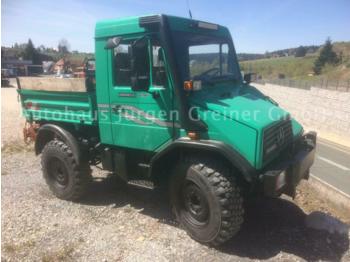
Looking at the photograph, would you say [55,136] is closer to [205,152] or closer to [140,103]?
[140,103]

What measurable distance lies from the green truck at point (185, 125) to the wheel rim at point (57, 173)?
0.84 ft

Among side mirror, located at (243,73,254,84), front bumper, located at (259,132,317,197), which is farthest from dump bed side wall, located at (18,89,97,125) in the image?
front bumper, located at (259,132,317,197)

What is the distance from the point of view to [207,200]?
4203 millimetres

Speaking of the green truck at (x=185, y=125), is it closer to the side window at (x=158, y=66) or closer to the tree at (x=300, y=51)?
the side window at (x=158, y=66)

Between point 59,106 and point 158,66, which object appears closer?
point 158,66

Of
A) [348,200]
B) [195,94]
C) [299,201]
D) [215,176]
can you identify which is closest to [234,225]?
[215,176]

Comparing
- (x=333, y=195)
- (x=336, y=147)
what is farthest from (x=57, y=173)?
(x=336, y=147)

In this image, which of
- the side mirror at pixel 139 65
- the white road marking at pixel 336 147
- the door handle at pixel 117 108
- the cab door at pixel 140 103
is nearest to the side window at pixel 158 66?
the cab door at pixel 140 103

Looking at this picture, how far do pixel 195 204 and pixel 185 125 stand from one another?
112 centimetres

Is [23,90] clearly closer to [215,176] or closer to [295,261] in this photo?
[215,176]

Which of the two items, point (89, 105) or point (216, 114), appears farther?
point (89, 105)

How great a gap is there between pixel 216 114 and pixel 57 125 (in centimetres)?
319

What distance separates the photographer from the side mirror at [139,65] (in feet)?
13.5

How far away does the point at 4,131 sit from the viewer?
39.7ft
